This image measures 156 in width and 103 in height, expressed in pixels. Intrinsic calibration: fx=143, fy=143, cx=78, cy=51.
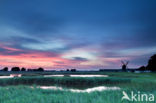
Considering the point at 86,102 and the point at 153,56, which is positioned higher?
the point at 153,56

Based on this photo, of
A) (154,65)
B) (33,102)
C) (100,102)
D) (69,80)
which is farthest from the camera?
(154,65)

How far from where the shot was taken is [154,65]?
80688mm

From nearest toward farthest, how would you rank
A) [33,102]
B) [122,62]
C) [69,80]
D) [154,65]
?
1. [33,102]
2. [69,80]
3. [154,65]
4. [122,62]

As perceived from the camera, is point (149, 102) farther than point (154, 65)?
No

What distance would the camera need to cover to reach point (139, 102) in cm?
838

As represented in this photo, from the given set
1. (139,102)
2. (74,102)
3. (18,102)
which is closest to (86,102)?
(74,102)

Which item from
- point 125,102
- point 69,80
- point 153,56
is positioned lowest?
point 69,80

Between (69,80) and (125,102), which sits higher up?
(125,102)

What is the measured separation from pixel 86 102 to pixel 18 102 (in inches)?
171

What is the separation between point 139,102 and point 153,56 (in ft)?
282

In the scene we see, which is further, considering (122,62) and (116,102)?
(122,62)

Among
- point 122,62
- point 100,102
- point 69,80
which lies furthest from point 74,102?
point 122,62

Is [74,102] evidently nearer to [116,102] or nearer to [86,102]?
[86,102]

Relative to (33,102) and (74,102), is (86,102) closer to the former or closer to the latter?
(74,102)
